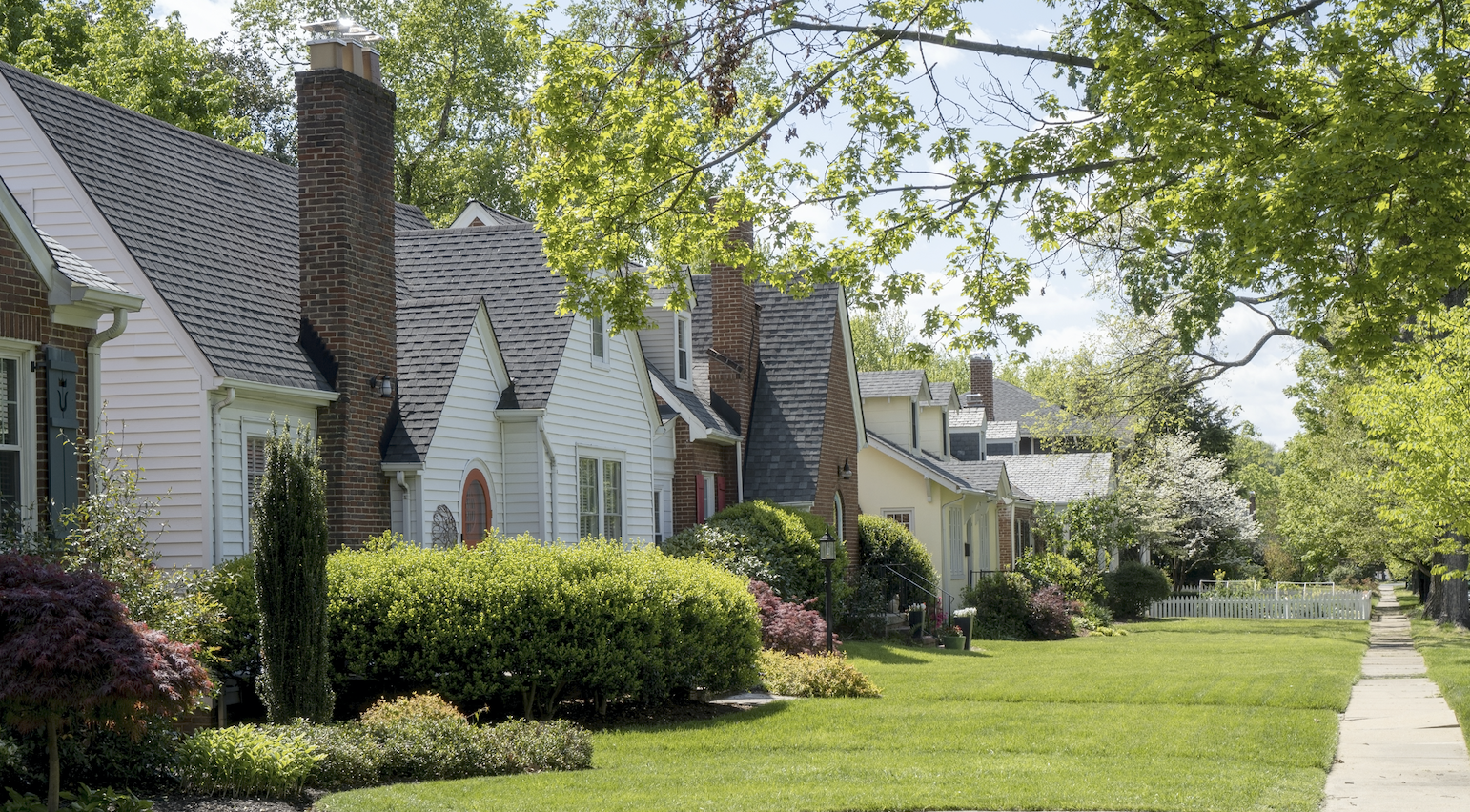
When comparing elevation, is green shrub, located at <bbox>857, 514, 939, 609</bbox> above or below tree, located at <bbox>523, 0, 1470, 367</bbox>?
below

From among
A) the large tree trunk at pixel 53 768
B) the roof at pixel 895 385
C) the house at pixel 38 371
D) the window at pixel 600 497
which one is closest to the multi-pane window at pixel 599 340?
the window at pixel 600 497

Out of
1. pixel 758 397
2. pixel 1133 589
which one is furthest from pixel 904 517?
pixel 1133 589

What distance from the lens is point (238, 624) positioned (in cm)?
1354

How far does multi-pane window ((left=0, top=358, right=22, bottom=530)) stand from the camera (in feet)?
37.2

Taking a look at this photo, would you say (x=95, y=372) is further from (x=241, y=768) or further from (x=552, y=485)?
(x=552, y=485)

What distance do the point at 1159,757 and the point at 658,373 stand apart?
1546 centimetres

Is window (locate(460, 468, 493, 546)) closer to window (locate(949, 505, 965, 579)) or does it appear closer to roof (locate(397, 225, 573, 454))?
roof (locate(397, 225, 573, 454))

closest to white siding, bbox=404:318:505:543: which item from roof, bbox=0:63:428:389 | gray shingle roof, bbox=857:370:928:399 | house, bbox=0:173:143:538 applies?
roof, bbox=0:63:428:389

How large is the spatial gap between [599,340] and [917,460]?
45.2 ft

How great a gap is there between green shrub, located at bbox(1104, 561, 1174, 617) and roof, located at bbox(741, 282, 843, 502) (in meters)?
17.0

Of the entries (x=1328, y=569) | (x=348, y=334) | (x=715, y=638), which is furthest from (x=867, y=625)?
(x=1328, y=569)

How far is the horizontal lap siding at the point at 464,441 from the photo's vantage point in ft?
57.7

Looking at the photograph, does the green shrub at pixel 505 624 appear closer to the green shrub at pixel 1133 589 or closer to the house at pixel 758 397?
the house at pixel 758 397

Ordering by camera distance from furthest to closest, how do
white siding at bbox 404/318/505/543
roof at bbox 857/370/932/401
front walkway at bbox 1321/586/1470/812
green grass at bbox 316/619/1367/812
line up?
roof at bbox 857/370/932/401 → white siding at bbox 404/318/505/543 → front walkway at bbox 1321/586/1470/812 → green grass at bbox 316/619/1367/812
